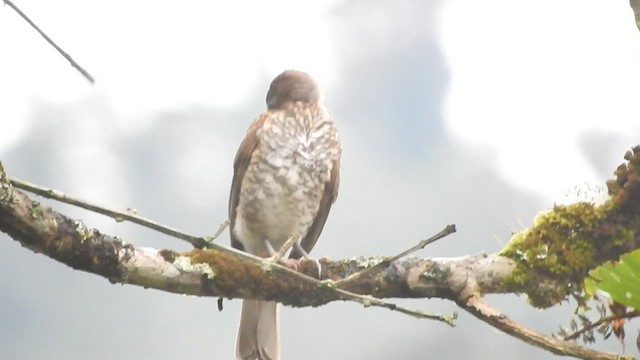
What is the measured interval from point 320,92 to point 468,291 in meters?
1.69

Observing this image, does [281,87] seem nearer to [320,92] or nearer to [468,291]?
[320,92]

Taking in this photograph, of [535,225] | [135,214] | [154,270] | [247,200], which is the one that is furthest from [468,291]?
[247,200]

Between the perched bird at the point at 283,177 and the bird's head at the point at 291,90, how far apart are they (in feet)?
0.11

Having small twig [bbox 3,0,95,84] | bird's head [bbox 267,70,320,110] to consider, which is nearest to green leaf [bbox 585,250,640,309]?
small twig [bbox 3,0,95,84]

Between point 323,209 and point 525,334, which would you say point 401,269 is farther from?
point 323,209

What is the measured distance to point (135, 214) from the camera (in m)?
1.27

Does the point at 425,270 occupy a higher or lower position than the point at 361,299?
higher

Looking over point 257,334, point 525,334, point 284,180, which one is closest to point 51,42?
point 525,334

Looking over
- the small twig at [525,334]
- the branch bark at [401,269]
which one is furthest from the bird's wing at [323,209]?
the small twig at [525,334]

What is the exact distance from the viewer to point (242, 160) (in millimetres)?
3533

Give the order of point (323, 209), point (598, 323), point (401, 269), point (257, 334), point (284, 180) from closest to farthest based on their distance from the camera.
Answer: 1. point (598, 323)
2. point (401, 269)
3. point (257, 334)
4. point (284, 180)
5. point (323, 209)

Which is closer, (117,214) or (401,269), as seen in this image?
(117,214)

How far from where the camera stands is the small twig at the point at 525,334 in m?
1.88

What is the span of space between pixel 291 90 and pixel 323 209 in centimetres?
47
